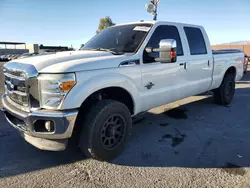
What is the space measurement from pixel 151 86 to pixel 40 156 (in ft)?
6.76

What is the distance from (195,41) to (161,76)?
64.3 inches

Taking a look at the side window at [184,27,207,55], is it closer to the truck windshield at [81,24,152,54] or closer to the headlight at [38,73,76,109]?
the truck windshield at [81,24,152,54]

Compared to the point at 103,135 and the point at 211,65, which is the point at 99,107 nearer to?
the point at 103,135

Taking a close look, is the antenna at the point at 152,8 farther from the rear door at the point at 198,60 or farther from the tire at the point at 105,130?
the tire at the point at 105,130

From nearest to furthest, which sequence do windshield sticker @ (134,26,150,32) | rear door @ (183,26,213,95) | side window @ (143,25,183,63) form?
1. side window @ (143,25,183,63)
2. windshield sticker @ (134,26,150,32)
3. rear door @ (183,26,213,95)

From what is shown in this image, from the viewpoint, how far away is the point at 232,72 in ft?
21.8

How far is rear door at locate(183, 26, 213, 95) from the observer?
485cm

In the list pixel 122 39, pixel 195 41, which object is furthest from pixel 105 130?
pixel 195 41

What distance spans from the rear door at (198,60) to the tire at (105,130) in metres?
1.99

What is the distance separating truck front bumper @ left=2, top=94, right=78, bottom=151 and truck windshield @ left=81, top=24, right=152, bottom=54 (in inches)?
55.6

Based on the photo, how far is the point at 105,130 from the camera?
131 inches

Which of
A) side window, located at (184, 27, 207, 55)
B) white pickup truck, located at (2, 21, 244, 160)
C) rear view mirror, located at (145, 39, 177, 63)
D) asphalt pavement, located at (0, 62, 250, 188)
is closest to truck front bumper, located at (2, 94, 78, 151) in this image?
white pickup truck, located at (2, 21, 244, 160)

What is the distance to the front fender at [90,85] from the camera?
2818 millimetres

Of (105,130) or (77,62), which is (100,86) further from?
(105,130)
